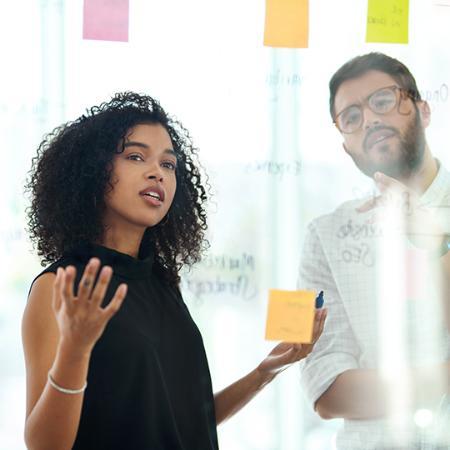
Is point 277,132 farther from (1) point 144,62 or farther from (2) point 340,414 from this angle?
(2) point 340,414

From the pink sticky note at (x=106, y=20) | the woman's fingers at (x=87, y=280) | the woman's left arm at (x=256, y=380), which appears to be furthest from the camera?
the pink sticky note at (x=106, y=20)

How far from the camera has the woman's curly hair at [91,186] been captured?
50.0 inches

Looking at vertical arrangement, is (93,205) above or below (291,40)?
below

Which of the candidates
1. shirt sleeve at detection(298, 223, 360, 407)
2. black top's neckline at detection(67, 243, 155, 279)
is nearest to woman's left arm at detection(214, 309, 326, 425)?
shirt sleeve at detection(298, 223, 360, 407)

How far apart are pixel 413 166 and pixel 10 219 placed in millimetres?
908

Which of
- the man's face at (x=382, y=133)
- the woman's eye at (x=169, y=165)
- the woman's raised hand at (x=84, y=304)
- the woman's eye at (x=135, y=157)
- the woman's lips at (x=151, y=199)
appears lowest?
the woman's raised hand at (x=84, y=304)

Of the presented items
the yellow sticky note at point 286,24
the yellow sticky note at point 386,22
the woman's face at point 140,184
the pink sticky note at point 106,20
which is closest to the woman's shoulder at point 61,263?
the woman's face at point 140,184

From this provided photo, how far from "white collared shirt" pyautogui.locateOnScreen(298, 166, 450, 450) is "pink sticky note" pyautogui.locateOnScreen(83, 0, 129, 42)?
23.8 inches

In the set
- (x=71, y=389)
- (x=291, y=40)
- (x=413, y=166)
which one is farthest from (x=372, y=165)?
(x=71, y=389)

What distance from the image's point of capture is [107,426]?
1.12 meters

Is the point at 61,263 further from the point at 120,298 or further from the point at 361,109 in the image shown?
the point at 361,109

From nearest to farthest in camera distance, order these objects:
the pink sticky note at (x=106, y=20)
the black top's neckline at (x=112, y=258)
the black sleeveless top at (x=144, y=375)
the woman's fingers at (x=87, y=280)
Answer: the woman's fingers at (x=87, y=280)
the black sleeveless top at (x=144, y=375)
the black top's neckline at (x=112, y=258)
the pink sticky note at (x=106, y=20)

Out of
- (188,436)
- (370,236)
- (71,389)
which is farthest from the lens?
(370,236)

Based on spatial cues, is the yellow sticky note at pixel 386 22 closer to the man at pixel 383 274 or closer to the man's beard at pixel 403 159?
the man at pixel 383 274
